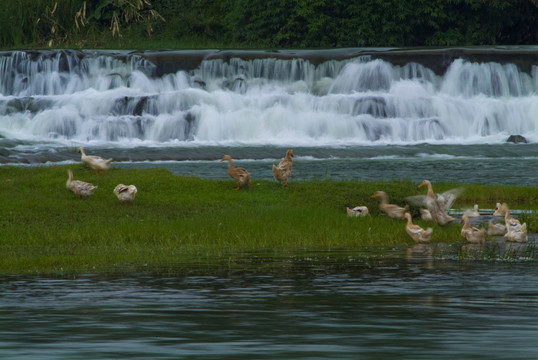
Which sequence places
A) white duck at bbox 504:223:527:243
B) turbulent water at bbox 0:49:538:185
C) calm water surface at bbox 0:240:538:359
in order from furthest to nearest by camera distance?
turbulent water at bbox 0:49:538:185, white duck at bbox 504:223:527:243, calm water surface at bbox 0:240:538:359

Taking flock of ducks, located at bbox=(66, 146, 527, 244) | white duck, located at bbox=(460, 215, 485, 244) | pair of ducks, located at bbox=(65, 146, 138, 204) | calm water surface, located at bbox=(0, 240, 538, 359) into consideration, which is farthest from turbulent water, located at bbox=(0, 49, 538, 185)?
calm water surface, located at bbox=(0, 240, 538, 359)

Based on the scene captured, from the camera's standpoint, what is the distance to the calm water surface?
9422 millimetres

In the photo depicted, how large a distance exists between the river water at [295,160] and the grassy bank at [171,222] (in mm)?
1306

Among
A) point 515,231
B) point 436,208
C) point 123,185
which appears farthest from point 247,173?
point 515,231

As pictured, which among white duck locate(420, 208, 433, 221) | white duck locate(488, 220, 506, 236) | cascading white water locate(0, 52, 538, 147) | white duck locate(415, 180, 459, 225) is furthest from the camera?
cascading white water locate(0, 52, 538, 147)

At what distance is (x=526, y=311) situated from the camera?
37.3ft

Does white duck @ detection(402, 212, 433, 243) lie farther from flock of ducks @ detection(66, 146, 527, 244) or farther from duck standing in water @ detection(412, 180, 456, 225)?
duck standing in water @ detection(412, 180, 456, 225)

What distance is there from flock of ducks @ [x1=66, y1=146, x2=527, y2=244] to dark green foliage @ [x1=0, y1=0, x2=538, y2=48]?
38.1 meters

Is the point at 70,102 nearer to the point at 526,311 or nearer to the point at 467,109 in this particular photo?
the point at 467,109

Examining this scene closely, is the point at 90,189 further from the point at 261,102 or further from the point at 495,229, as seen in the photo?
the point at 261,102

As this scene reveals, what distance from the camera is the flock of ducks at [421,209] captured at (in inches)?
742

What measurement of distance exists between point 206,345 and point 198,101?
4077 cm

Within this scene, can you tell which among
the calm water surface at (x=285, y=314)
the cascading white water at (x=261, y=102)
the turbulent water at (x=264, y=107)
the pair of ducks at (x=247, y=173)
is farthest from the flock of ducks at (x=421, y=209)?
the cascading white water at (x=261, y=102)

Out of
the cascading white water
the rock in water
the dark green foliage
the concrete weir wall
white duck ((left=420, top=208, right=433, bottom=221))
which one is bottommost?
white duck ((left=420, top=208, right=433, bottom=221))
